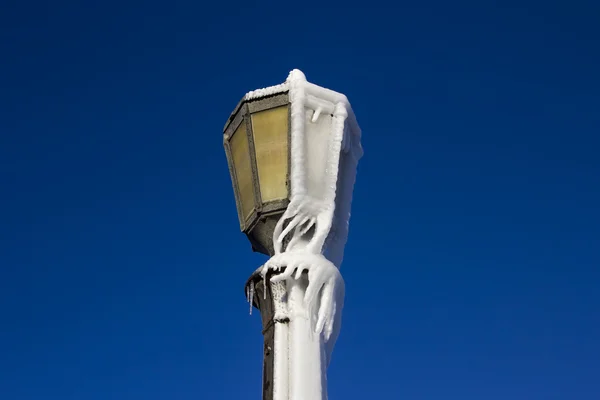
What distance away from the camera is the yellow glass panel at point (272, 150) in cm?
589

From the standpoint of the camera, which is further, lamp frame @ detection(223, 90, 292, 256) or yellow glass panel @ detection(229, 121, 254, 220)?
yellow glass panel @ detection(229, 121, 254, 220)

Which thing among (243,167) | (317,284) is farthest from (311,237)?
(243,167)

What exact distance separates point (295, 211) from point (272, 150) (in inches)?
22.6

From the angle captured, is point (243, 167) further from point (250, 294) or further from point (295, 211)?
point (250, 294)

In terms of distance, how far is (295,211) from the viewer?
A: 572cm

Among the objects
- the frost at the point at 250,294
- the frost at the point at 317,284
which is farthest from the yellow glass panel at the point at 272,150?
the frost at the point at 250,294

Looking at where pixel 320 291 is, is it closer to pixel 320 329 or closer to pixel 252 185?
pixel 320 329

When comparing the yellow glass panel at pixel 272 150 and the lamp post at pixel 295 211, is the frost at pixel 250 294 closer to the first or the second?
the lamp post at pixel 295 211

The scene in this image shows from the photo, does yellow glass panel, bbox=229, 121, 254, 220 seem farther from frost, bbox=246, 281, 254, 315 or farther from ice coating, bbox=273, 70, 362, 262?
frost, bbox=246, 281, 254, 315

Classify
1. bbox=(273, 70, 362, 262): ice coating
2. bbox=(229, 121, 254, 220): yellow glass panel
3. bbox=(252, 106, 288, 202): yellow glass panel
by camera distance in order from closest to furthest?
bbox=(273, 70, 362, 262): ice coating, bbox=(252, 106, 288, 202): yellow glass panel, bbox=(229, 121, 254, 220): yellow glass panel

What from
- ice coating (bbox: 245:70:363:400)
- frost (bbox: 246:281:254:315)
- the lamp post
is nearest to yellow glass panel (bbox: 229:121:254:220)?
the lamp post

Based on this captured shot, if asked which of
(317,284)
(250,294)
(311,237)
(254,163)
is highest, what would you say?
(254,163)

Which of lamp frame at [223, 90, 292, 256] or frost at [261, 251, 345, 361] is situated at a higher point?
lamp frame at [223, 90, 292, 256]

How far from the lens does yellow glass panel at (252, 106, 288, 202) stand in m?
5.89
